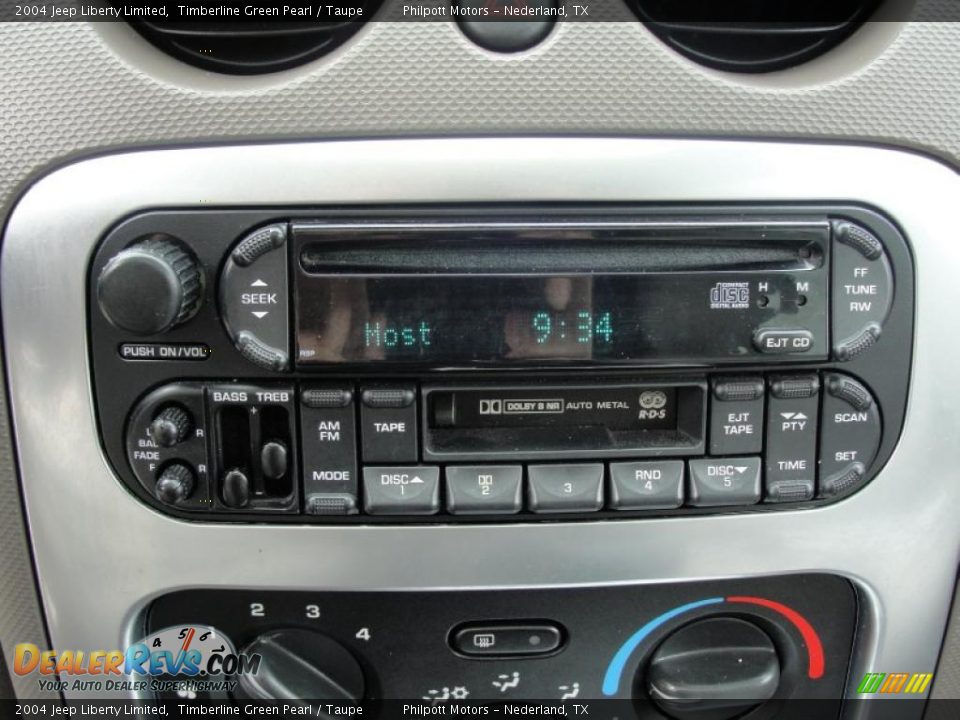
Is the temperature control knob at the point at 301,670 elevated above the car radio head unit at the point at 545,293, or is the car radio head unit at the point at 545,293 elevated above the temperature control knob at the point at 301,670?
the car radio head unit at the point at 545,293

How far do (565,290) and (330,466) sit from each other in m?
0.28

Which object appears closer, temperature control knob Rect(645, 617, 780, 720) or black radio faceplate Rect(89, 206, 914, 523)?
black radio faceplate Rect(89, 206, 914, 523)

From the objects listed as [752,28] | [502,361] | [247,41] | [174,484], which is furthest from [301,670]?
[752,28]

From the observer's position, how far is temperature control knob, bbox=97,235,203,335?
0.65m

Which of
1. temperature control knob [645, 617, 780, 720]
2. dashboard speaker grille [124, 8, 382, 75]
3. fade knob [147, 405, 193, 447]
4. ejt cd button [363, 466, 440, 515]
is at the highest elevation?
dashboard speaker grille [124, 8, 382, 75]

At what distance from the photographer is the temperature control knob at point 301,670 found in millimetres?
806

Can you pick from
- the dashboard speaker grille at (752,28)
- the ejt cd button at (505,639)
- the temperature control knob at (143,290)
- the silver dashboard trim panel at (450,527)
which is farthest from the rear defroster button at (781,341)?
the temperature control knob at (143,290)

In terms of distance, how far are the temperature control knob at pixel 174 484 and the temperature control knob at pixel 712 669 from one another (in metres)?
0.53

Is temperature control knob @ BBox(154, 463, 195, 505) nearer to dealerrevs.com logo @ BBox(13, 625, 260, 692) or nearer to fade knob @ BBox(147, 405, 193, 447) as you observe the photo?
fade knob @ BBox(147, 405, 193, 447)

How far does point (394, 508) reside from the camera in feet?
2.35

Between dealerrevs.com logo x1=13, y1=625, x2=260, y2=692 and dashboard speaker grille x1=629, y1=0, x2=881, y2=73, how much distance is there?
0.75m

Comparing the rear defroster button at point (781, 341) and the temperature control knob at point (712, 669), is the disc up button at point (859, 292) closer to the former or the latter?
the rear defroster button at point (781, 341)

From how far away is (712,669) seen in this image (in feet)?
2.72

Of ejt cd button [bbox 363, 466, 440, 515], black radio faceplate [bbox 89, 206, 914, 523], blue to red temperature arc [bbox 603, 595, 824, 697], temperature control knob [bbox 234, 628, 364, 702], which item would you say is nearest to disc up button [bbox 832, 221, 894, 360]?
black radio faceplate [bbox 89, 206, 914, 523]
